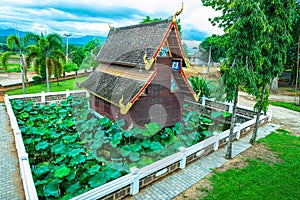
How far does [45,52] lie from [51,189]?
1574 centimetres

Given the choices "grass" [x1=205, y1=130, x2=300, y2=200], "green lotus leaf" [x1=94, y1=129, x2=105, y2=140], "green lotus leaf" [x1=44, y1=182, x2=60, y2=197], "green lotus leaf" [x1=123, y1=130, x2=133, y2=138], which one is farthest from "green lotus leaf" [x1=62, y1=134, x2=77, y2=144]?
"grass" [x1=205, y1=130, x2=300, y2=200]

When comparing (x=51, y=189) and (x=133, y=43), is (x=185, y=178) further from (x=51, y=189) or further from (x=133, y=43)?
(x=133, y=43)

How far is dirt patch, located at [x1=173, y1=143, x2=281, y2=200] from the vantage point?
6.70 m

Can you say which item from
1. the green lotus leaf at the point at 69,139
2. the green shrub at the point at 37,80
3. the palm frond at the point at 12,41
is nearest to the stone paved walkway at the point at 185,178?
the green lotus leaf at the point at 69,139

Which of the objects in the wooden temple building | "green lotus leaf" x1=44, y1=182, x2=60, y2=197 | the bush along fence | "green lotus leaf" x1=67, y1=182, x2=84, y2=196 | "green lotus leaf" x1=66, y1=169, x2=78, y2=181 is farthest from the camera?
the wooden temple building

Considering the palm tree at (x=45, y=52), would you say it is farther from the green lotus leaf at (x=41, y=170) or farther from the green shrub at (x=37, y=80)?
the green lotus leaf at (x=41, y=170)

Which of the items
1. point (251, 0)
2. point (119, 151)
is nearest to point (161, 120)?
point (119, 151)

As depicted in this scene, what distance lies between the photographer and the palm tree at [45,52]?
18016mm

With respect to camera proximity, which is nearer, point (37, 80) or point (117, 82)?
point (117, 82)

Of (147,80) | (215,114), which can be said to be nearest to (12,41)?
(147,80)

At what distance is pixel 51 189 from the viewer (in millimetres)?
6148

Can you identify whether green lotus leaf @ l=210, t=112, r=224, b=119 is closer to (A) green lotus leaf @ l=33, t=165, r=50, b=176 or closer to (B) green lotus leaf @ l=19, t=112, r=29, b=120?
(A) green lotus leaf @ l=33, t=165, r=50, b=176

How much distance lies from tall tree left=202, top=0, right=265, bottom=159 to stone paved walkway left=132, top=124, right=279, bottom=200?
2.92m

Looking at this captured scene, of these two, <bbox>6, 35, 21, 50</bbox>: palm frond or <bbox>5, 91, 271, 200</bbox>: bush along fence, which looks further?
<bbox>6, 35, 21, 50</bbox>: palm frond
